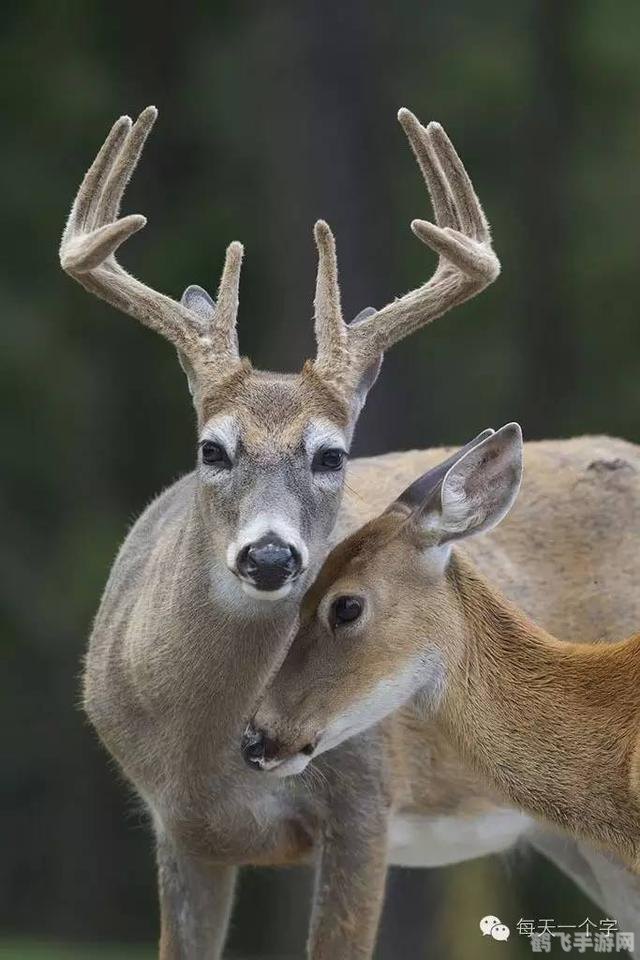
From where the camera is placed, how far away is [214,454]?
25.4 feet

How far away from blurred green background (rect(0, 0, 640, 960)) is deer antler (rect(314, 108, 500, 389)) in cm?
951

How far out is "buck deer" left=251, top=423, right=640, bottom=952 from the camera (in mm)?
7168

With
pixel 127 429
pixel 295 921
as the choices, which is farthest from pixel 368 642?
pixel 127 429

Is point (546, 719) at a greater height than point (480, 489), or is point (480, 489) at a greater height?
point (480, 489)

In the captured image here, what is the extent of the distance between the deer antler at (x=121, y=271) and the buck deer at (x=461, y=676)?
102 cm

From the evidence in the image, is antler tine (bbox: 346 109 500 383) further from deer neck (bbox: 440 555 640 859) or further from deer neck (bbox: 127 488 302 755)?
deer neck (bbox: 440 555 640 859)

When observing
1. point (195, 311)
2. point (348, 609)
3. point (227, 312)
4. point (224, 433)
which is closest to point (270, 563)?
point (348, 609)

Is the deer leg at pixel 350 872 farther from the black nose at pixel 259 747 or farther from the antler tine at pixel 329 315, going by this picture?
the antler tine at pixel 329 315

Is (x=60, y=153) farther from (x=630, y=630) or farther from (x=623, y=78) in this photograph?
(x=630, y=630)

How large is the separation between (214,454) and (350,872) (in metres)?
1.70

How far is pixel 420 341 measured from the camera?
19750 millimetres

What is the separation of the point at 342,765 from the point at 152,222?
11943 mm

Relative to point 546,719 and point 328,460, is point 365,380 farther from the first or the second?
point 546,719

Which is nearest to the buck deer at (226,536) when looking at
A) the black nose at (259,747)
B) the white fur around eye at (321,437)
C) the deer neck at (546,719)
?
the white fur around eye at (321,437)
